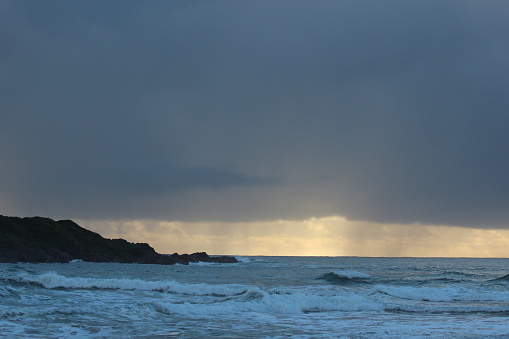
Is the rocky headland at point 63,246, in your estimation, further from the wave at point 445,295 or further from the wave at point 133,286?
the wave at point 445,295

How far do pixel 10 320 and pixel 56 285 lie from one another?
1655 centimetres

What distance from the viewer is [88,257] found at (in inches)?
4405

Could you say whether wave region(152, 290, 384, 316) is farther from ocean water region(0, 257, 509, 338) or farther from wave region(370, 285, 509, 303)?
wave region(370, 285, 509, 303)

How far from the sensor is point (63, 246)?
114 meters

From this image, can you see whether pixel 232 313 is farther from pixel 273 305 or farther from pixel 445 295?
pixel 445 295

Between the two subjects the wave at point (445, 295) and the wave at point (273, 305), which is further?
the wave at point (445, 295)

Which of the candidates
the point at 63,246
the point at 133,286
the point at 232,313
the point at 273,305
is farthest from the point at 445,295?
the point at 63,246

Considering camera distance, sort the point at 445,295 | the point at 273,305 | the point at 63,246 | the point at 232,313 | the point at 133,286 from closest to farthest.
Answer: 1. the point at 232,313
2. the point at 273,305
3. the point at 445,295
4. the point at 133,286
5. the point at 63,246

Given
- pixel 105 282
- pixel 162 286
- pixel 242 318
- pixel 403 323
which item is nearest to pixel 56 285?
pixel 105 282

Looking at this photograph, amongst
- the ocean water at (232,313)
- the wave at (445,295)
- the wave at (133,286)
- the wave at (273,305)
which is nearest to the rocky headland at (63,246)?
the wave at (133,286)

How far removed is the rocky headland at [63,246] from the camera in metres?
95.1

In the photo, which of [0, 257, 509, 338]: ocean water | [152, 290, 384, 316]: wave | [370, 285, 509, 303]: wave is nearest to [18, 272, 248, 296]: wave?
[0, 257, 509, 338]: ocean water

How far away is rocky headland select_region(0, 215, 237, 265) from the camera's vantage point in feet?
312

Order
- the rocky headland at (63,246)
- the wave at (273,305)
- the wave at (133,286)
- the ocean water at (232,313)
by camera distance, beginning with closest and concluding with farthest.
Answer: the ocean water at (232,313) → the wave at (273,305) → the wave at (133,286) → the rocky headland at (63,246)
